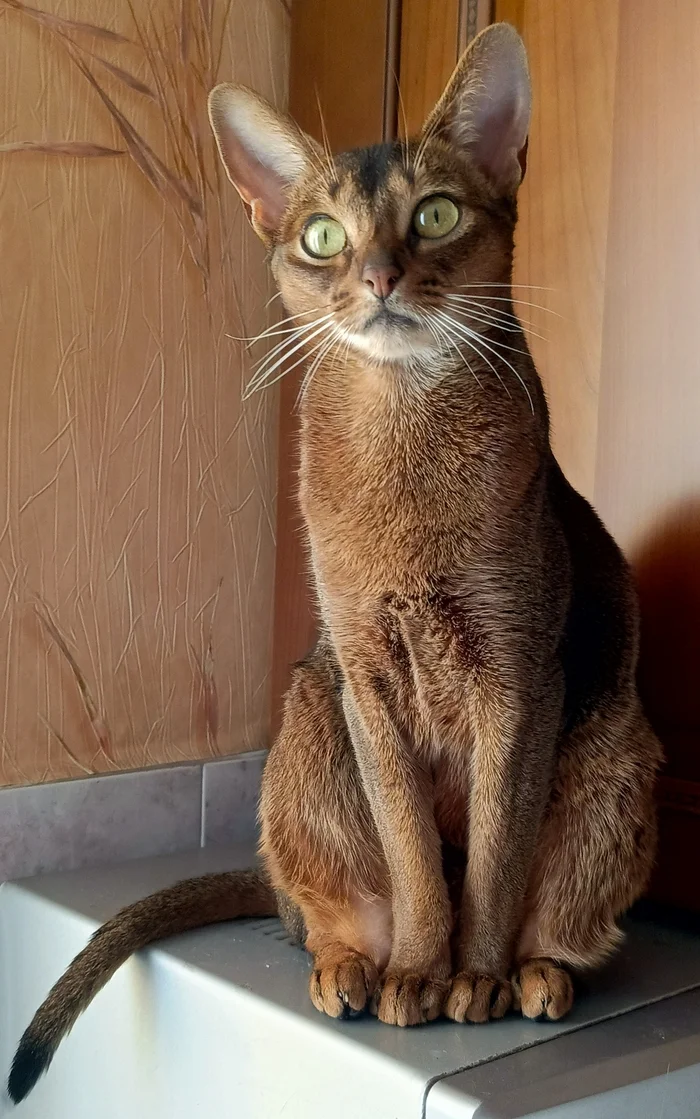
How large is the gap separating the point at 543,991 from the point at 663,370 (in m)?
0.64

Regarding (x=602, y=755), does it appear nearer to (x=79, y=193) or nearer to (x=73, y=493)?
(x=73, y=493)

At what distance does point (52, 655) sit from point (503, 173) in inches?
28.7

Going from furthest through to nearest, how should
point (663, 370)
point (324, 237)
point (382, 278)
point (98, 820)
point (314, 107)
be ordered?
point (314, 107), point (98, 820), point (663, 370), point (324, 237), point (382, 278)

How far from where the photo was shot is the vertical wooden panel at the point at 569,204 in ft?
3.89

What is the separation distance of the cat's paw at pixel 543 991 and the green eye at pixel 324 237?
24.1 inches

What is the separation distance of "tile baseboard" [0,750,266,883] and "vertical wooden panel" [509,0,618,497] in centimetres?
61

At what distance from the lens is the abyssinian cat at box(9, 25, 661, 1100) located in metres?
0.85

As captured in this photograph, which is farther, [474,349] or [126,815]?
[126,815]

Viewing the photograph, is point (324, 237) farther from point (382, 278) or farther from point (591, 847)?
point (591, 847)

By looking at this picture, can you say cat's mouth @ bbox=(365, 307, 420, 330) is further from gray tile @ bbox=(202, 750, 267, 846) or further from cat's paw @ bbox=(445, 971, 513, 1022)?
gray tile @ bbox=(202, 750, 267, 846)

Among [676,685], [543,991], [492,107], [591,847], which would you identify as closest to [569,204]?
[492,107]

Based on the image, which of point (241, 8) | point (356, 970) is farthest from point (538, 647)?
point (241, 8)

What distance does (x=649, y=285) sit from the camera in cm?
115

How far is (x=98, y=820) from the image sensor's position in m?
1.29
